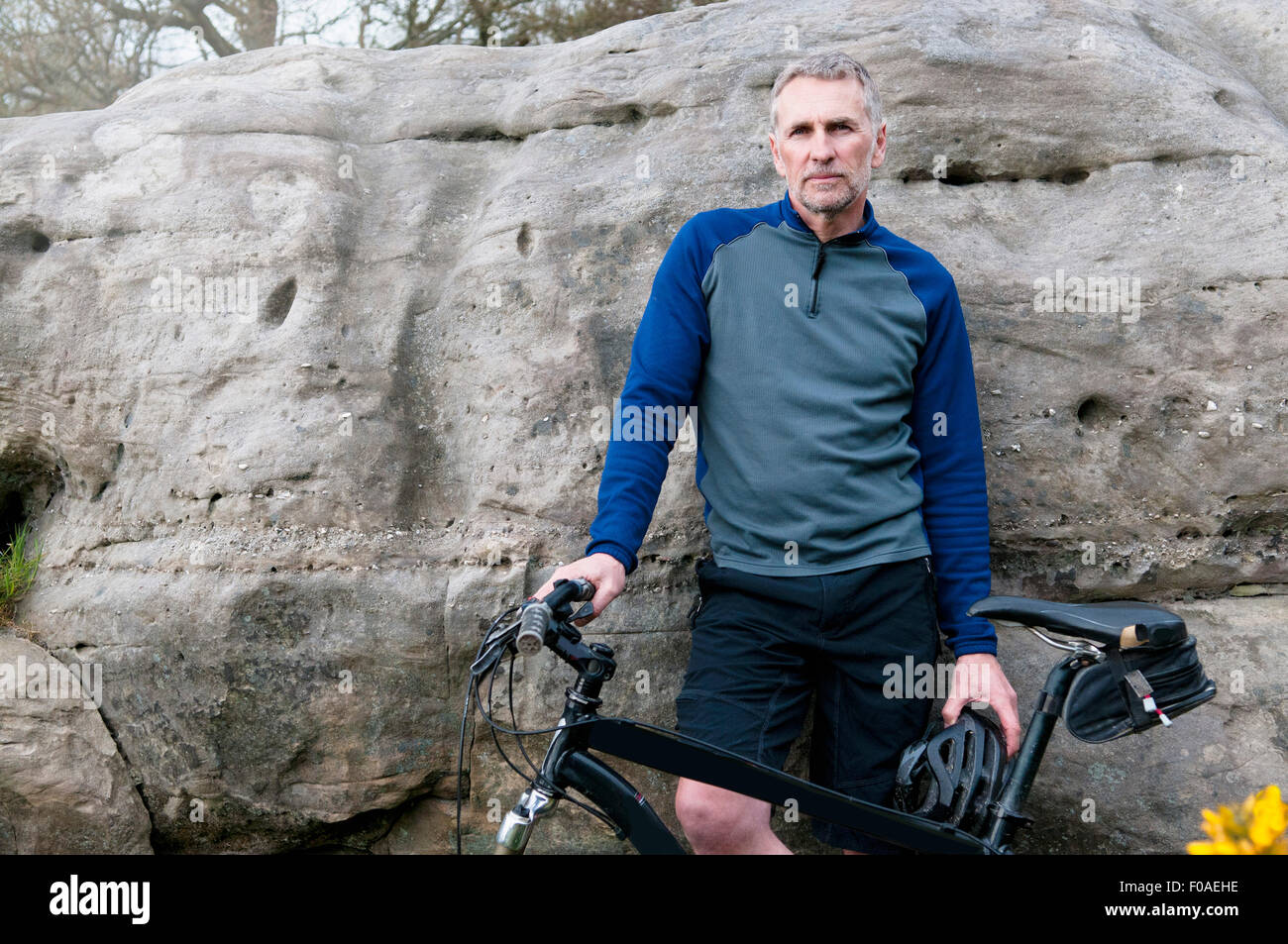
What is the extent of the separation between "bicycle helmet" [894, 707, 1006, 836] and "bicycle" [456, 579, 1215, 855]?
79 mm

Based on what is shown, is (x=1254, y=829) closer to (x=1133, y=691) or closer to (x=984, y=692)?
(x=1133, y=691)

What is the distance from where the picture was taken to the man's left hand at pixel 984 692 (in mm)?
2869

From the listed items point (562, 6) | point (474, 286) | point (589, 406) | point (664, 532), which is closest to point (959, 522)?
point (664, 532)

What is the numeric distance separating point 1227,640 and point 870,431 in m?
1.57

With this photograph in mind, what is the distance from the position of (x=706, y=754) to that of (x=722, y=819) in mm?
214

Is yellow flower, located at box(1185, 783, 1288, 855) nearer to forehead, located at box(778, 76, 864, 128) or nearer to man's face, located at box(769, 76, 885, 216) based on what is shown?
man's face, located at box(769, 76, 885, 216)

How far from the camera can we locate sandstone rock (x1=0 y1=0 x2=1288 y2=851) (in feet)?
12.0

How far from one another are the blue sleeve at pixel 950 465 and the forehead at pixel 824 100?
56 cm

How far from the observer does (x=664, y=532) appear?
3686mm

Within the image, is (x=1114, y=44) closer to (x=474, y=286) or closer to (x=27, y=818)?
(x=474, y=286)

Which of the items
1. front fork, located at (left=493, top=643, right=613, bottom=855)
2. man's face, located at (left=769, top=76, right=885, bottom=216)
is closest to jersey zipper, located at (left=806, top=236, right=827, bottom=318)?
man's face, located at (left=769, top=76, right=885, bottom=216)

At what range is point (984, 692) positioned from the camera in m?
2.90

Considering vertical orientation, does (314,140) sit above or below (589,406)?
above
